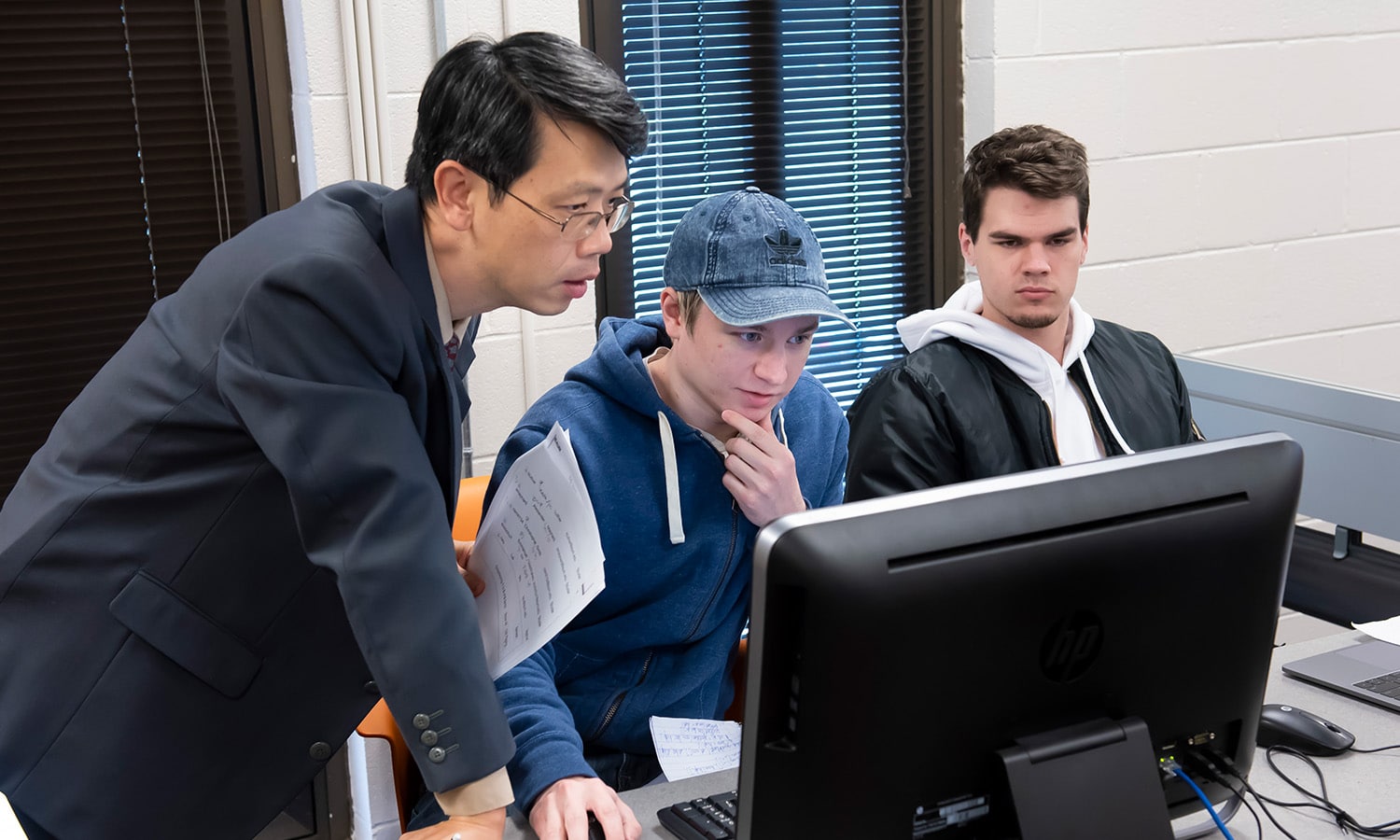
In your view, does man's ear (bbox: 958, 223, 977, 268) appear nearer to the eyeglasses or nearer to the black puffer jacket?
the black puffer jacket

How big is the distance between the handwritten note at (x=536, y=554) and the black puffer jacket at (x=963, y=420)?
0.74 metres

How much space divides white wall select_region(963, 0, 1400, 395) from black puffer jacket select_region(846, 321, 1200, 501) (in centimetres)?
94

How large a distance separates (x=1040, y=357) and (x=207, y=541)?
1.31m

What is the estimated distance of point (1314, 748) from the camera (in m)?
1.32

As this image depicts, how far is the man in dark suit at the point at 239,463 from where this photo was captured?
1.15m

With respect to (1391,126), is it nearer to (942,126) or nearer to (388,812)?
(942,126)

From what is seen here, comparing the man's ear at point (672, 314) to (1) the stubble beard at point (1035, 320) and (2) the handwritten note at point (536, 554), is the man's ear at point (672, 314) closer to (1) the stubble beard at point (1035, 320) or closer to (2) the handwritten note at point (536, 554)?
(2) the handwritten note at point (536, 554)

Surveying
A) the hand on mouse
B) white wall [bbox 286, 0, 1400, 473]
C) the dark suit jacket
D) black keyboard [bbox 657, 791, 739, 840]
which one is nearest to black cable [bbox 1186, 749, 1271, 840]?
black keyboard [bbox 657, 791, 739, 840]

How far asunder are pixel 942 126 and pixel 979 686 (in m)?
2.23

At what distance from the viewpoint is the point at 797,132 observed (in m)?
2.82

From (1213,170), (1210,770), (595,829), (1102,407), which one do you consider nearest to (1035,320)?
(1102,407)

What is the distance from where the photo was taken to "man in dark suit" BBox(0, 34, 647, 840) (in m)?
1.15

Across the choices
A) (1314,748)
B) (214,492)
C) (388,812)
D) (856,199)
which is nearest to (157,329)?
(214,492)

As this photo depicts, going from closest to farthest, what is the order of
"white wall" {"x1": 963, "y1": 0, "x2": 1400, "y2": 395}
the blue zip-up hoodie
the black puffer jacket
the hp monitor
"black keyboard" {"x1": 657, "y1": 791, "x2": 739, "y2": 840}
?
1. the hp monitor
2. "black keyboard" {"x1": 657, "y1": 791, "x2": 739, "y2": 840}
3. the blue zip-up hoodie
4. the black puffer jacket
5. "white wall" {"x1": 963, "y1": 0, "x2": 1400, "y2": 395}
